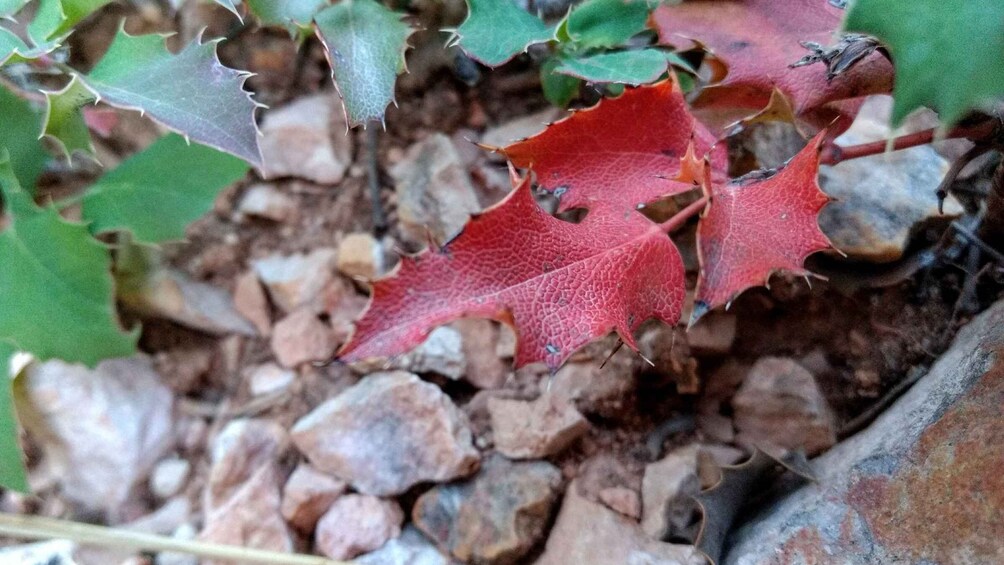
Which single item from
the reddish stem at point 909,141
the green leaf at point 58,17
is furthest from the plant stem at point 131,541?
the reddish stem at point 909,141

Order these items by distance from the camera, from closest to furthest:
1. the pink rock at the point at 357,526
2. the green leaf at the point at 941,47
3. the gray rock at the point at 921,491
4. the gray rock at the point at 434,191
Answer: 1. the green leaf at the point at 941,47
2. the gray rock at the point at 921,491
3. the pink rock at the point at 357,526
4. the gray rock at the point at 434,191

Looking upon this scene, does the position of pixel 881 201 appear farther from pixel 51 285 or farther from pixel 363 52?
pixel 51 285

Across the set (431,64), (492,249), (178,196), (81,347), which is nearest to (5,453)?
(81,347)

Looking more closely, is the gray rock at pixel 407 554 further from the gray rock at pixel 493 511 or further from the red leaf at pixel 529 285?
the red leaf at pixel 529 285

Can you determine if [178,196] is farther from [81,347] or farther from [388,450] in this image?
[388,450]

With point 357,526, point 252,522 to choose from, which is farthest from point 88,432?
point 357,526

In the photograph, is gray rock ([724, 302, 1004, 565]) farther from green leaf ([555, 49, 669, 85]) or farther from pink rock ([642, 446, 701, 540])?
green leaf ([555, 49, 669, 85])
